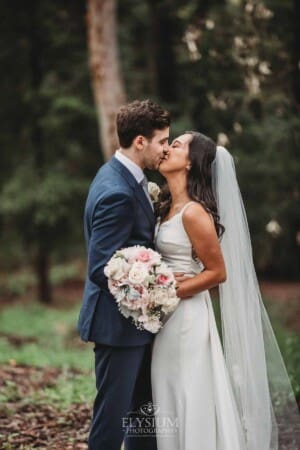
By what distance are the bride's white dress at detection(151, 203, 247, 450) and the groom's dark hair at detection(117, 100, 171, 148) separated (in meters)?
0.57

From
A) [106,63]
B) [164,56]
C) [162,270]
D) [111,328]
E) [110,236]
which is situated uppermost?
[164,56]

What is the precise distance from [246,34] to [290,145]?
2.05 m

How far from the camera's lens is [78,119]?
1313 centimetres

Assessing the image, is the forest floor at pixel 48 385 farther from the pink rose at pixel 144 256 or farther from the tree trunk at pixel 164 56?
the tree trunk at pixel 164 56

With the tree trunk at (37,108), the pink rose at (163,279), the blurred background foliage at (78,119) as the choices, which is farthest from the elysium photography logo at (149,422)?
the tree trunk at (37,108)

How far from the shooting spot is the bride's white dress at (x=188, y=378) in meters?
3.90

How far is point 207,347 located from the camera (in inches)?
157

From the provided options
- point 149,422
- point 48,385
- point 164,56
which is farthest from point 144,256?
point 164,56

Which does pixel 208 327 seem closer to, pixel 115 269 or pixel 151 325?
pixel 151 325

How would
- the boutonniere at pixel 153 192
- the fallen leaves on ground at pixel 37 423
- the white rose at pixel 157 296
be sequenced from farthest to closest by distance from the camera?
the fallen leaves on ground at pixel 37 423
the boutonniere at pixel 153 192
the white rose at pixel 157 296

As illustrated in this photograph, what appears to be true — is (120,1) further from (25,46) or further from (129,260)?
(129,260)

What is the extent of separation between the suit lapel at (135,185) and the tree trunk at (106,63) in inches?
243

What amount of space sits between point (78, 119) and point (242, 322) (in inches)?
379

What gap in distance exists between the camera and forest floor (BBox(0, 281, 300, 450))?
479 cm
